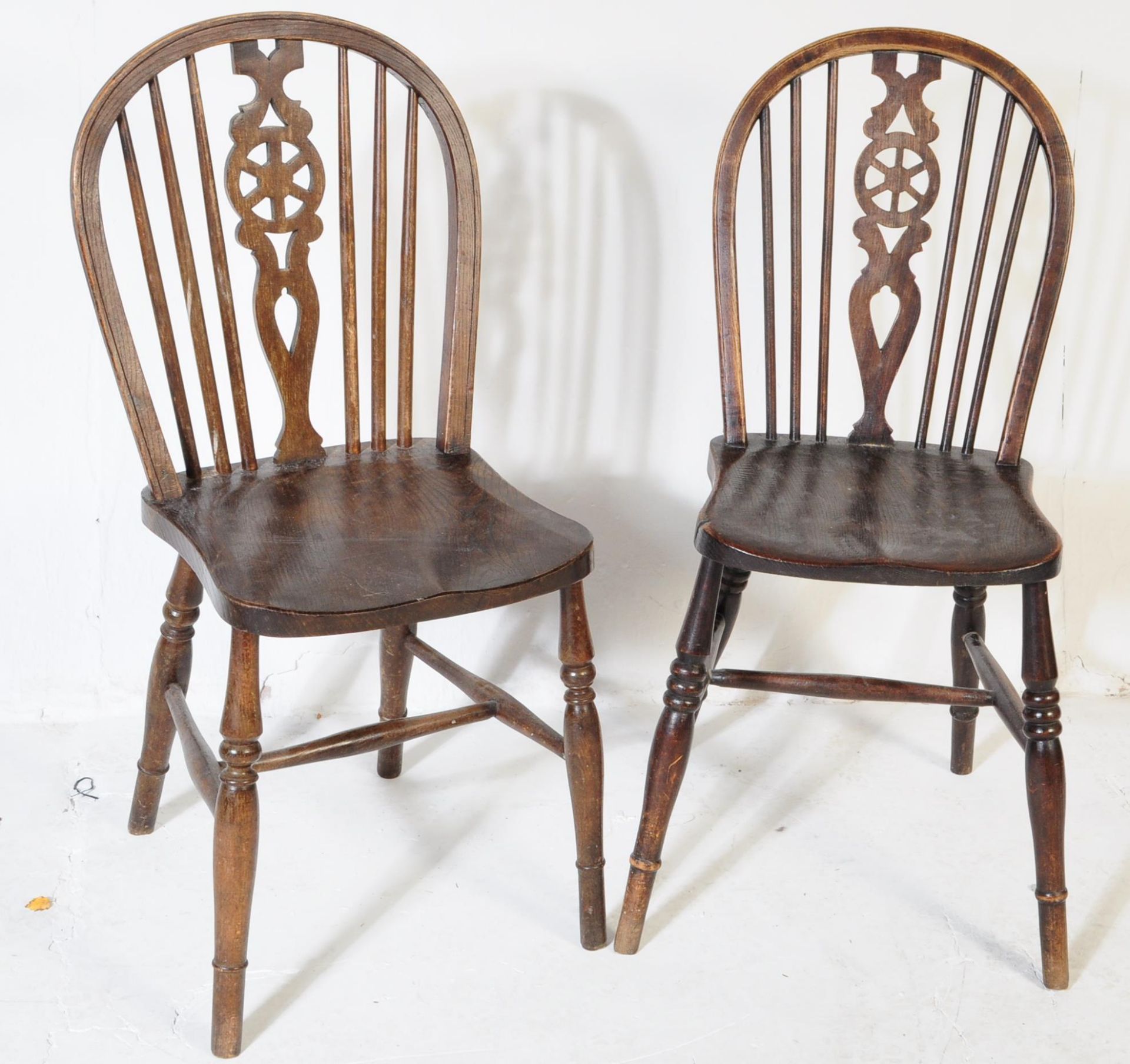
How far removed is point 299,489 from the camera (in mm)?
1514

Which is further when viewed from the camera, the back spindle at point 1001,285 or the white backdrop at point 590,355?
the white backdrop at point 590,355

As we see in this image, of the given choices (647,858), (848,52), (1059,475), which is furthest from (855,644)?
(848,52)

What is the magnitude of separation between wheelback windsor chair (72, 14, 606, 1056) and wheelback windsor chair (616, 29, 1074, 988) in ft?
0.56

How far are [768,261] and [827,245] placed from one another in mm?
79

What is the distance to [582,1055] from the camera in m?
1.34

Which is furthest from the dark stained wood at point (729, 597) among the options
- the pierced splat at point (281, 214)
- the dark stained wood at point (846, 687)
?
the pierced splat at point (281, 214)

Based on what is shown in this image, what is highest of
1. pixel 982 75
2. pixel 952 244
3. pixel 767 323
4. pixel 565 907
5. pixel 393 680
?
pixel 982 75

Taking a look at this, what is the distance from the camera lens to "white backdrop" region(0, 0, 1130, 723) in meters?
1.79

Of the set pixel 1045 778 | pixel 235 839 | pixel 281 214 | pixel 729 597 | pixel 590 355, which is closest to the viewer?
pixel 235 839

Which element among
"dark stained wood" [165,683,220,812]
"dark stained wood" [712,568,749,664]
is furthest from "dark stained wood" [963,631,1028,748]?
"dark stained wood" [165,683,220,812]

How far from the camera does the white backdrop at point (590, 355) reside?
179 centimetres

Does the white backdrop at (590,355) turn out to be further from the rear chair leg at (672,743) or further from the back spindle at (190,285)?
the rear chair leg at (672,743)

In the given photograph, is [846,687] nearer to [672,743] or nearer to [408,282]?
[672,743]

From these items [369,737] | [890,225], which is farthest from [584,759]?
[890,225]
